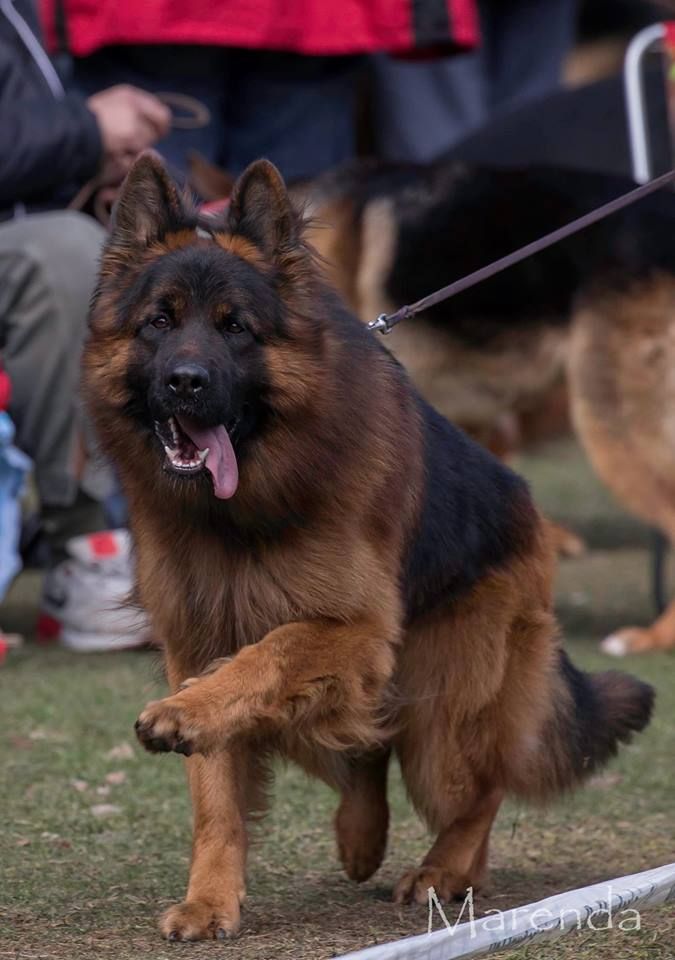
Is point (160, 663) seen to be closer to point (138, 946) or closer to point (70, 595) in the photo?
point (138, 946)

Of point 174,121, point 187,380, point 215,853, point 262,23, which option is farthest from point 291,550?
point 262,23

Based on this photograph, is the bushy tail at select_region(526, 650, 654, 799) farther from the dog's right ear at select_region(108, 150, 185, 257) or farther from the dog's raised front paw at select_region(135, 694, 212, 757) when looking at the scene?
the dog's right ear at select_region(108, 150, 185, 257)

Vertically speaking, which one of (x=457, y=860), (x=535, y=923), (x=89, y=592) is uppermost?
(x=535, y=923)

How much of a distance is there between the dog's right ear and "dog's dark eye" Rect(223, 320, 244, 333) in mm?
291

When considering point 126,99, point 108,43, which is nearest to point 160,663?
point 126,99

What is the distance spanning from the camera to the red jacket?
270 inches

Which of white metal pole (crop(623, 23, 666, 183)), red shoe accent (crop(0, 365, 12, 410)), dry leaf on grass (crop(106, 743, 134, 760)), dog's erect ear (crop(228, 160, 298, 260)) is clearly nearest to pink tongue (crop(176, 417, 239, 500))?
dog's erect ear (crop(228, 160, 298, 260))

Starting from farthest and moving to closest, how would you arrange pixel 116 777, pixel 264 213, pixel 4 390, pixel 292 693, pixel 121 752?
pixel 4 390 → pixel 121 752 → pixel 116 777 → pixel 264 213 → pixel 292 693

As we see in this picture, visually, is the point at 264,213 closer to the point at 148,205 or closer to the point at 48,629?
the point at 148,205

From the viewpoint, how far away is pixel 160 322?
125 inches

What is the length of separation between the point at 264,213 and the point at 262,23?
384 centimetres

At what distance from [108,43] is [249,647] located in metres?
4.60

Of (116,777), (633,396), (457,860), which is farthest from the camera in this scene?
(633,396)

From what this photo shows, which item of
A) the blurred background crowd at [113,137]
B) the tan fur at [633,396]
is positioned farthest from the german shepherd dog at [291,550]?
the tan fur at [633,396]
